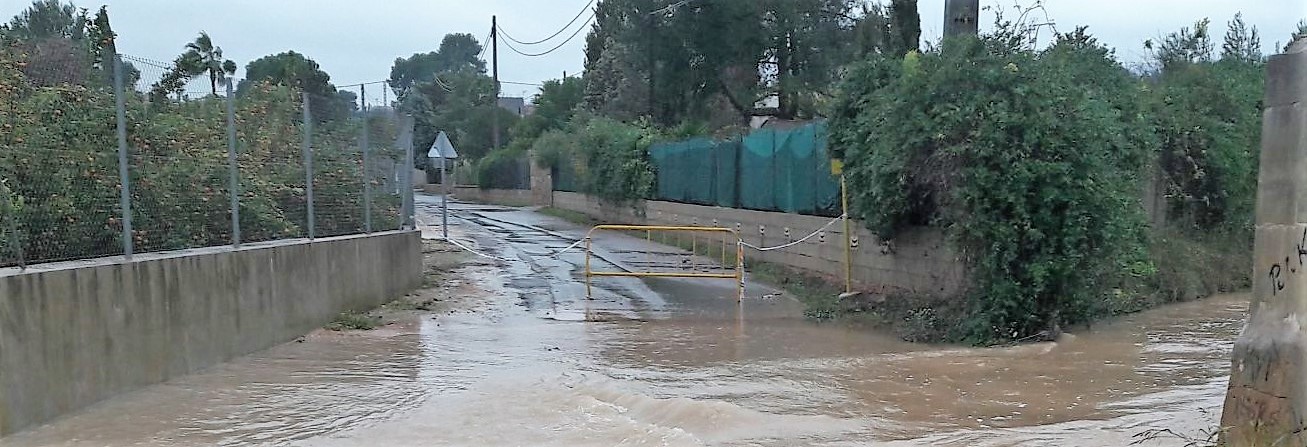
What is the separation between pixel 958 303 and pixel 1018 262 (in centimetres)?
91

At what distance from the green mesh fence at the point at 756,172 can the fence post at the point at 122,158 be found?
880 cm

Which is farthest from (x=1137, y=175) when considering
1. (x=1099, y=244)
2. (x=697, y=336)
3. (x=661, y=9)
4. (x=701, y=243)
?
(x=661, y=9)

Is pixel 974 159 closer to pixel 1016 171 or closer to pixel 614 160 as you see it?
pixel 1016 171

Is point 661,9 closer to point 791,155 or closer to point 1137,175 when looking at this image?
point 791,155

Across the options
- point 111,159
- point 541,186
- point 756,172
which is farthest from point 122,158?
point 541,186

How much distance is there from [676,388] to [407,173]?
374 inches

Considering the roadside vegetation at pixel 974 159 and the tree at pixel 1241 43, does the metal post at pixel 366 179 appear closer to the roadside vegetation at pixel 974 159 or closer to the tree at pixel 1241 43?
the roadside vegetation at pixel 974 159

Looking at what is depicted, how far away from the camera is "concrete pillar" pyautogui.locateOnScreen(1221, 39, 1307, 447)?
467 cm

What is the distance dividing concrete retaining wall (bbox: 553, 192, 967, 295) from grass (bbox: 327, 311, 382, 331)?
611 centimetres

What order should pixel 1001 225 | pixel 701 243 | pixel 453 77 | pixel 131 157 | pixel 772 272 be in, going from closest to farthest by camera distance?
pixel 131 157 < pixel 1001 225 < pixel 772 272 < pixel 701 243 < pixel 453 77

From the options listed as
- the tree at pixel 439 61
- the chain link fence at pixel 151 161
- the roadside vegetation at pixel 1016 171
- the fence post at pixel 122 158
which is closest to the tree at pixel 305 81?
the chain link fence at pixel 151 161

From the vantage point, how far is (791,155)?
16.2 metres

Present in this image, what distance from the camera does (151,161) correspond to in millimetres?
8734

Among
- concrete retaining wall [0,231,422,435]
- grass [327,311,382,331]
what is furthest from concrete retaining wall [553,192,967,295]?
concrete retaining wall [0,231,422,435]
